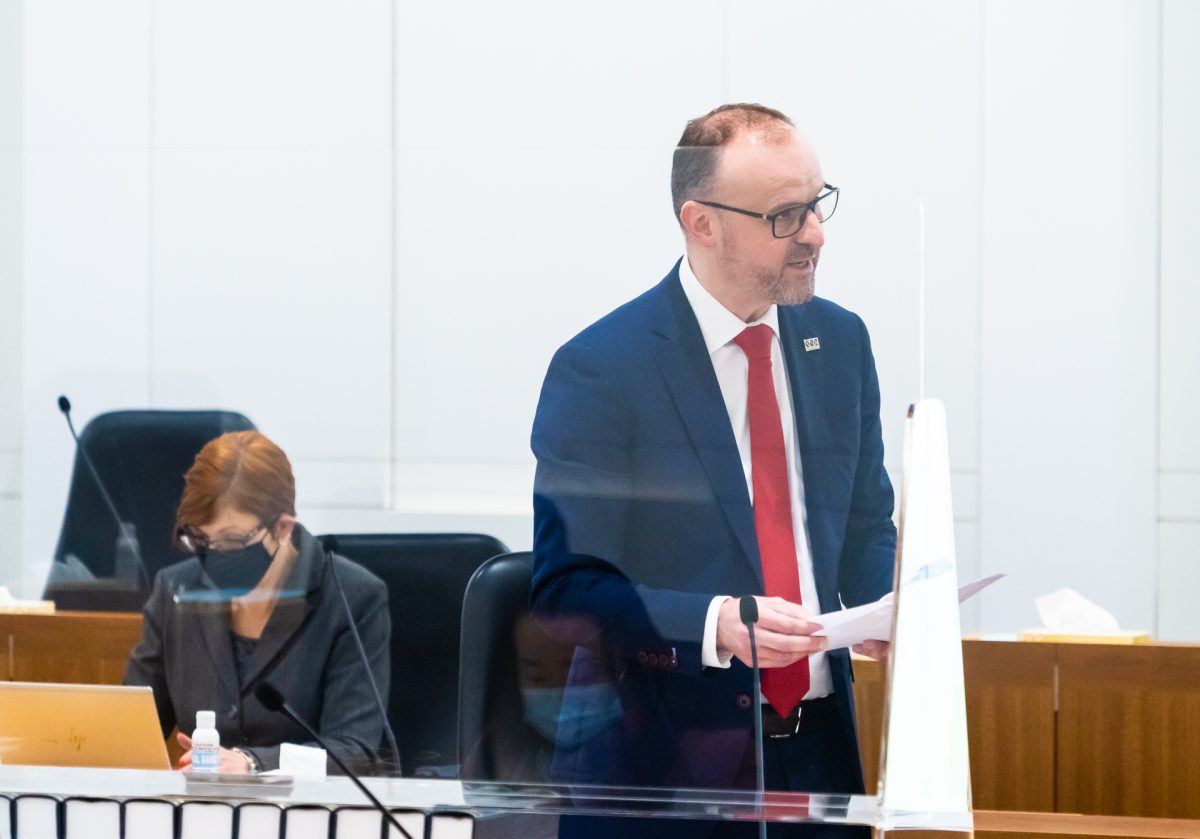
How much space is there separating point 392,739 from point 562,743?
0.61 feet

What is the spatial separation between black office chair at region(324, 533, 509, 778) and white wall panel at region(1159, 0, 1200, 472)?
2.46 meters

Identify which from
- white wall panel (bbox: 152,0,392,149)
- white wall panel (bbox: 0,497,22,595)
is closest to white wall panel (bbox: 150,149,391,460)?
white wall panel (bbox: 0,497,22,595)

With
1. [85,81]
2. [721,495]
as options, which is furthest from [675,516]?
[85,81]

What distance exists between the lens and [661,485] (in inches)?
52.0

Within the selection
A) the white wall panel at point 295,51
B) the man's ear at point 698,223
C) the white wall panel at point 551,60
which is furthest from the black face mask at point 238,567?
the white wall panel at point 551,60

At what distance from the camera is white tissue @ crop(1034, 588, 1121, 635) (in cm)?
277

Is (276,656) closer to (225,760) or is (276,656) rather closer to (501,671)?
(225,760)

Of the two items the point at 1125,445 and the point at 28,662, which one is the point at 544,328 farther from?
the point at 1125,445

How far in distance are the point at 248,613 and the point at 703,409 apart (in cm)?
55

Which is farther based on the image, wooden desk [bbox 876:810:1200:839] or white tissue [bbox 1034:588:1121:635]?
white tissue [bbox 1034:588:1121:635]

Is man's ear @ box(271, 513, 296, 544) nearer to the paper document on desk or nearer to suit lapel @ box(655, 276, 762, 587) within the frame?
suit lapel @ box(655, 276, 762, 587)

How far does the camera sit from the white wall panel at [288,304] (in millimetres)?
1401

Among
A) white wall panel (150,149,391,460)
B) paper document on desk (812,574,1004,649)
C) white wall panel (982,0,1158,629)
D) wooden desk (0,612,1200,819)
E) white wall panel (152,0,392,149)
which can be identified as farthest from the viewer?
white wall panel (982,0,1158,629)

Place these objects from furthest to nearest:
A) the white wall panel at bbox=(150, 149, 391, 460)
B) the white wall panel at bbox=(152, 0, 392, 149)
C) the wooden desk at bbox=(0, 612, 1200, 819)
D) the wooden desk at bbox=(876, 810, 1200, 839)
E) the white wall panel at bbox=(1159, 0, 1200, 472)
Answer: the white wall panel at bbox=(1159, 0, 1200, 472) < the white wall panel at bbox=(152, 0, 392, 149) < the wooden desk at bbox=(0, 612, 1200, 819) < the wooden desk at bbox=(876, 810, 1200, 839) < the white wall panel at bbox=(150, 149, 391, 460)
